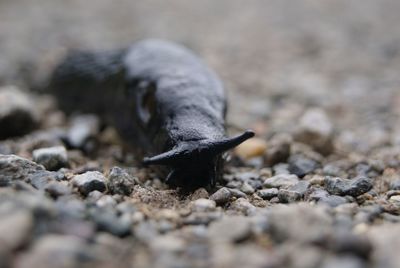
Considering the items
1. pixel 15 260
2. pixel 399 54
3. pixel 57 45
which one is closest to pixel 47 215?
pixel 15 260

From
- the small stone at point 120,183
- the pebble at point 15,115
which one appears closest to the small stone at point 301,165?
A: the small stone at point 120,183

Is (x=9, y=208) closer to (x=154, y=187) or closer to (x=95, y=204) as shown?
(x=95, y=204)

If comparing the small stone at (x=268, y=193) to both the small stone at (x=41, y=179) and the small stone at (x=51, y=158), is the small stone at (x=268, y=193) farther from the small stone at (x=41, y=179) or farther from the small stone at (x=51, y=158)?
the small stone at (x=51, y=158)

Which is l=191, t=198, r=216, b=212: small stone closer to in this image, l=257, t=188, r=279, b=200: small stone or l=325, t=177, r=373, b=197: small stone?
l=257, t=188, r=279, b=200: small stone

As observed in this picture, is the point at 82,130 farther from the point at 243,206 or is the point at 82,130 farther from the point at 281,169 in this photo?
the point at 243,206

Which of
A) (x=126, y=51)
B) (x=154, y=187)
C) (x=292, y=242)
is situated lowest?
(x=154, y=187)

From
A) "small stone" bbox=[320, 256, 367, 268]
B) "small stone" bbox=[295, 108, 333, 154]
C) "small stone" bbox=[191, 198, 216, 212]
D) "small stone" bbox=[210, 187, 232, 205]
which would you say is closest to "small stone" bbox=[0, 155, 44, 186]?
"small stone" bbox=[191, 198, 216, 212]
